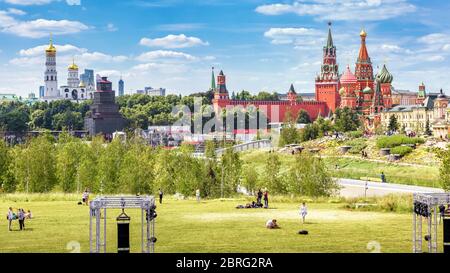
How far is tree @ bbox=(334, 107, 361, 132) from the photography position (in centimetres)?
3578

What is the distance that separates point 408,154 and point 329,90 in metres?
19.3

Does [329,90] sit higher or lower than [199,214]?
higher

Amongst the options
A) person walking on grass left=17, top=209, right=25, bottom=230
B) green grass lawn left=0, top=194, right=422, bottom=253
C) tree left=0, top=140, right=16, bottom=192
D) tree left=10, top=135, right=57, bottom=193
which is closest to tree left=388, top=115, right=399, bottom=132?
tree left=0, top=140, right=16, bottom=192

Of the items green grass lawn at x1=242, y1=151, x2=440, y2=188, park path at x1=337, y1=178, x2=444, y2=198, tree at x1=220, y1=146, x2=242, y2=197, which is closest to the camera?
tree at x1=220, y1=146, x2=242, y2=197

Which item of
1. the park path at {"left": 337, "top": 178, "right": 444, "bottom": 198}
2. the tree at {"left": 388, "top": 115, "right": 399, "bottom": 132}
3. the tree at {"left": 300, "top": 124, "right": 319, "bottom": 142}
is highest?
the tree at {"left": 388, "top": 115, "right": 399, "bottom": 132}

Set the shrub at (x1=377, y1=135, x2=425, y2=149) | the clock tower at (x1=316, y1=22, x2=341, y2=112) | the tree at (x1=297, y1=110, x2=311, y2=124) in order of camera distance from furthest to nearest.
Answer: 1. the tree at (x1=297, y1=110, x2=311, y2=124)
2. the clock tower at (x1=316, y1=22, x2=341, y2=112)
3. the shrub at (x1=377, y1=135, x2=425, y2=149)

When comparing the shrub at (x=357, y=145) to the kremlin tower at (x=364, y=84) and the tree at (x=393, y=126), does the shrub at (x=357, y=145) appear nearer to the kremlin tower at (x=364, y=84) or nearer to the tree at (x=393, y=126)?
the tree at (x=393, y=126)

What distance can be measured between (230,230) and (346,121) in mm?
29505

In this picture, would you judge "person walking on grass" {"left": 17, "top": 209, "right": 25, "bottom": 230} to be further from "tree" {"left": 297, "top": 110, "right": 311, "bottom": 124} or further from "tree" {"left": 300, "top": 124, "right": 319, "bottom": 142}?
"tree" {"left": 297, "top": 110, "right": 311, "bottom": 124}

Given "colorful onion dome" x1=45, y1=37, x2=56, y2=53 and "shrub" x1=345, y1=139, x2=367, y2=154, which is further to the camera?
"shrub" x1=345, y1=139, x2=367, y2=154

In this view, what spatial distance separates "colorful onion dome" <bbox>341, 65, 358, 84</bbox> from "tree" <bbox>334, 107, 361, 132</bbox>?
6.79 meters
